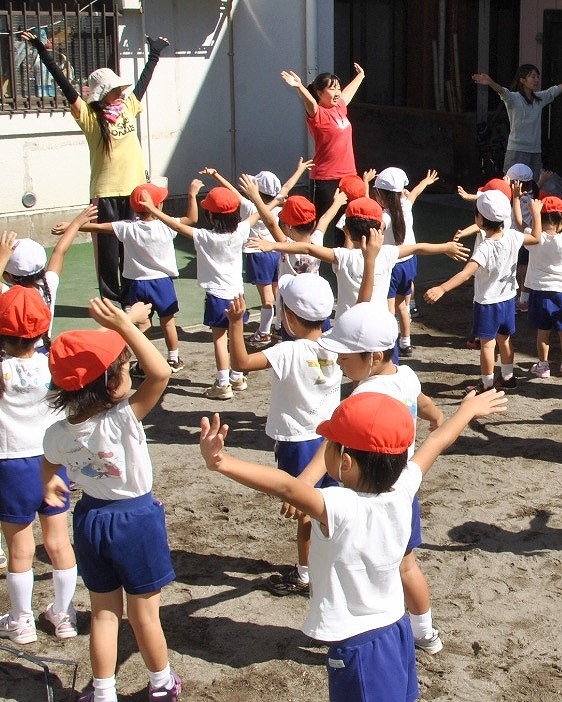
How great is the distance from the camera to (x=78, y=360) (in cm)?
361

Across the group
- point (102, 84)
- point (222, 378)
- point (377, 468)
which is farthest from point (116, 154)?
point (377, 468)

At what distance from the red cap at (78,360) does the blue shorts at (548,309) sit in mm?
4686

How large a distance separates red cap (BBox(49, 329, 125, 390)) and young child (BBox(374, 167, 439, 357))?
404 cm

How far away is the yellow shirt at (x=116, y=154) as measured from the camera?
8656mm

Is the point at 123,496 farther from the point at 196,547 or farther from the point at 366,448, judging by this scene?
the point at 196,547

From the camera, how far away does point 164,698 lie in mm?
4000

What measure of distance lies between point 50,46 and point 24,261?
20.7 feet

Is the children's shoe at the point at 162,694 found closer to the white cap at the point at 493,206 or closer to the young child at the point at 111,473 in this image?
the young child at the point at 111,473

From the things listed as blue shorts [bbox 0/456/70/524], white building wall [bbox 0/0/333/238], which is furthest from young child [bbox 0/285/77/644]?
white building wall [bbox 0/0/333/238]

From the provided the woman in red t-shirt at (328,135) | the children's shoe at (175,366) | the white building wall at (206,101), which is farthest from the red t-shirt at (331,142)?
the white building wall at (206,101)

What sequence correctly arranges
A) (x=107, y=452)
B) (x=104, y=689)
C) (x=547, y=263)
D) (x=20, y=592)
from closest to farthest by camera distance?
(x=107, y=452), (x=104, y=689), (x=20, y=592), (x=547, y=263)

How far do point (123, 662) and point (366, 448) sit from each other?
6.10 feet

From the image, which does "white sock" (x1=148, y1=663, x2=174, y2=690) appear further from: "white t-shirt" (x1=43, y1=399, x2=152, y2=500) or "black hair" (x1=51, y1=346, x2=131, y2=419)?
"black hair" (x1=51, y1=346, x2=131, y2=419)

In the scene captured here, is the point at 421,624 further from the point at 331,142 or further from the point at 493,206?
the point at 331,142
